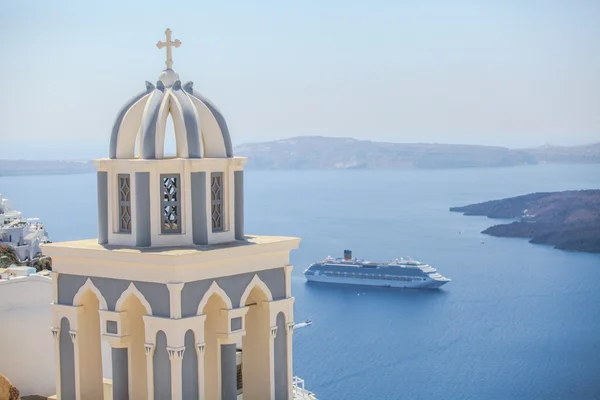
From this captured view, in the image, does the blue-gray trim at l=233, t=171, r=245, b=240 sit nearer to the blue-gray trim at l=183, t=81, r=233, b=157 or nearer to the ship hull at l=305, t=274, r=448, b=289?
the blue-gray trim at l=183, t=81, r=233, b=157

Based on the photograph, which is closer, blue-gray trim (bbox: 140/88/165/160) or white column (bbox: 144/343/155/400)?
white column (bbox: 144/343/155/400)

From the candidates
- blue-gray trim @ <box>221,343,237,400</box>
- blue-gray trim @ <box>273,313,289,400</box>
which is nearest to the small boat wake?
blue-gray trim @ <box>273,313,289,400</box>

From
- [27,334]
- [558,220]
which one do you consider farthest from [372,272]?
[27,334]

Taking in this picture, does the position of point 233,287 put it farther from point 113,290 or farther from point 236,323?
point 113,290

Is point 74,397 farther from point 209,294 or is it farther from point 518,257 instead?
point 518,257

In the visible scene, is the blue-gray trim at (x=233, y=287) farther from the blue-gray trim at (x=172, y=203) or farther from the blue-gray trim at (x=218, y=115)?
the blue-gray trim at (x=218, y=115)

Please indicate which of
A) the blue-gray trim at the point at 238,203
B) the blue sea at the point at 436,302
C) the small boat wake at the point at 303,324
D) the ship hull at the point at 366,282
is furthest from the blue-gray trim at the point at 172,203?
the ship hull at the point at 366,282
